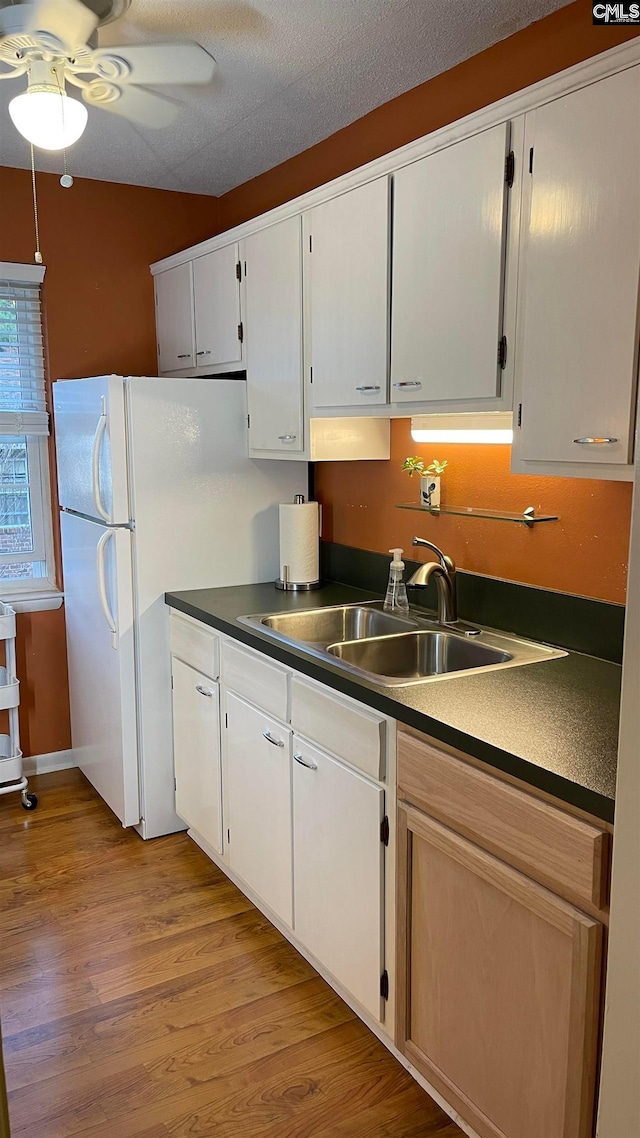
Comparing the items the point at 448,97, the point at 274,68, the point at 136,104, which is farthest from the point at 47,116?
the point at 448,97

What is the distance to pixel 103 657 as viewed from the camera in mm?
3221

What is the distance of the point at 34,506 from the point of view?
3693mm

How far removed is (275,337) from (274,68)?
79cm

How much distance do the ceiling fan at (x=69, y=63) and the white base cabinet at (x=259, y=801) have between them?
166cm

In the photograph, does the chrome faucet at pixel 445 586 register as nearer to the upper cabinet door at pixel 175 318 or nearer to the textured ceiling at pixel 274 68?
the textured ceiling at pixel 274 68

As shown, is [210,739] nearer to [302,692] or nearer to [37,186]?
[302,692]

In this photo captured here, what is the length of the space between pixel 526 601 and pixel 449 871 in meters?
0.86

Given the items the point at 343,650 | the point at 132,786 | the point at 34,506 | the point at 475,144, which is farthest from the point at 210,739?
the point at 475,144

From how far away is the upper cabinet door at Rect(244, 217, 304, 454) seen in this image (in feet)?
9.04

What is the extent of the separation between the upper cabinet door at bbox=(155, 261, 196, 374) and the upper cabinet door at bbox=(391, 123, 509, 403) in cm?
137

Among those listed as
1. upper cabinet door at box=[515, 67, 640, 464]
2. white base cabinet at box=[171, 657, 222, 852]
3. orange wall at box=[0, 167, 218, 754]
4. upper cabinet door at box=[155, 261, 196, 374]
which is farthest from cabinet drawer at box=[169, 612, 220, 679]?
upper cabinet door at box=[515, 67, 640, 464]

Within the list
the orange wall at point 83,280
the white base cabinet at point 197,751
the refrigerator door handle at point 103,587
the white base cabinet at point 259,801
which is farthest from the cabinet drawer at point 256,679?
the orange wall at point 83,280

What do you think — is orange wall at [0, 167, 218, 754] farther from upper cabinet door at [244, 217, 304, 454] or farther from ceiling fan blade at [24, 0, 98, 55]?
ceiling fan blade at [24, 0, 98, 55]

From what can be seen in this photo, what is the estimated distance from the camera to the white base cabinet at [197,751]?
9.23 feet
